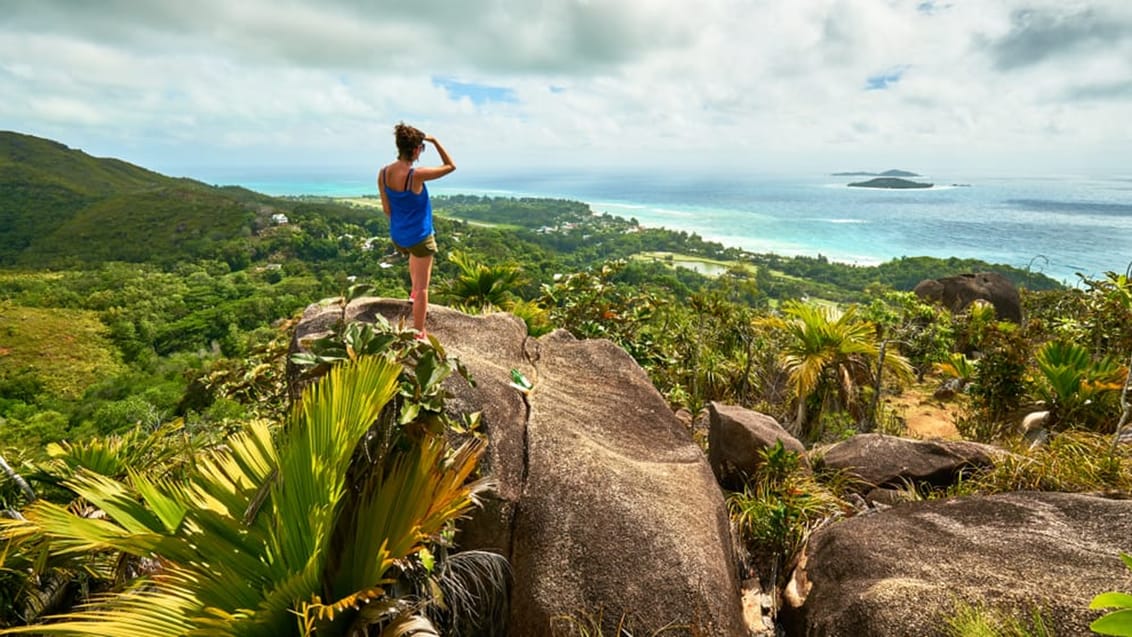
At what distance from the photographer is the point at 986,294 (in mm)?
19094

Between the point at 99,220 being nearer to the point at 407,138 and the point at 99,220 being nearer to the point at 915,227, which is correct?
the point at 407,138

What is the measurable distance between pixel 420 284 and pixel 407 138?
48.9 inches

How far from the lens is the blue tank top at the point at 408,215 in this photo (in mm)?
4281

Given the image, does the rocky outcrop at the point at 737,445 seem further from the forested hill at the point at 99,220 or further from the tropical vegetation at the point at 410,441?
the forested hill at the point at 99,220

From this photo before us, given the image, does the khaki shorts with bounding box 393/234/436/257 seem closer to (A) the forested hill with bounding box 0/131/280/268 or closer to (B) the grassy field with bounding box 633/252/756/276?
(B) the grassy field with bounding box 633/252/756/276

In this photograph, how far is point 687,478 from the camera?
3629 millimetres

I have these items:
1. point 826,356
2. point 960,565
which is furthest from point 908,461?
point 960,565

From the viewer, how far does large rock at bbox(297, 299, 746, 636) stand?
2.79m

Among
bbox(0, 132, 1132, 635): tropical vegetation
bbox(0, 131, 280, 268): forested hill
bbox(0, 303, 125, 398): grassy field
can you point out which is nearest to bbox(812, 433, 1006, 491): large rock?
bbox(0, 132, 1132, 635): tropical vegetation

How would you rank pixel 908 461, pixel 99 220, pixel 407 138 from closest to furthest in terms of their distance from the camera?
pixel 407 138 → pixel 908 461 → pixel 99 220

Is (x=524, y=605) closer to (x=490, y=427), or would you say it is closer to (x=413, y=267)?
(x=490, y=427)

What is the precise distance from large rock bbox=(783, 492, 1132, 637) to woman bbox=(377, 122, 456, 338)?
3289mm

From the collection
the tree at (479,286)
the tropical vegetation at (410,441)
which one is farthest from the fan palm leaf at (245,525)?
the tree at (479,286)

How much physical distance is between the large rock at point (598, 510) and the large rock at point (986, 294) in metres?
19.8
